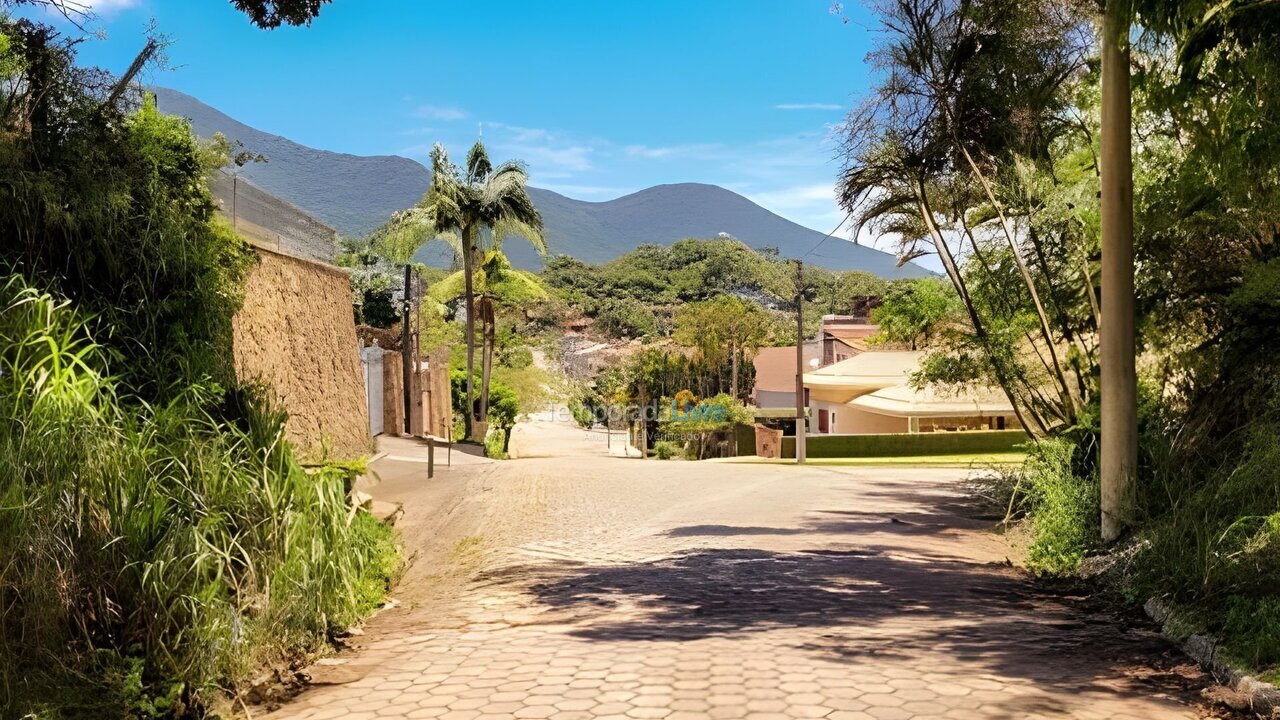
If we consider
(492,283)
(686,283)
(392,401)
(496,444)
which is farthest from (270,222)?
(686,283)

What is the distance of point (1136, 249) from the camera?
1159 centimetres

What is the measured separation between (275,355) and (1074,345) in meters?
9.85

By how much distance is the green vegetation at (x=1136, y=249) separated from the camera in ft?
25.4

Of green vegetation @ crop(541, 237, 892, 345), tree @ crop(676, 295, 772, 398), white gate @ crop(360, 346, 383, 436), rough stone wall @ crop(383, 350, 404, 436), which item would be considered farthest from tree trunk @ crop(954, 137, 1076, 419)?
green vegetation @ crop(541, 237, 892, 345)

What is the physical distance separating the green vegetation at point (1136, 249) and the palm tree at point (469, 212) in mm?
20519

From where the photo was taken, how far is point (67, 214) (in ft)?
25.5

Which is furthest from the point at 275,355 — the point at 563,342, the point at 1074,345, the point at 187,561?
the point at 563,342

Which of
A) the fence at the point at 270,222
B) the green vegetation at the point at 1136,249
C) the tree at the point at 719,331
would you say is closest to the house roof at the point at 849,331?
the tree at the point at 719,331

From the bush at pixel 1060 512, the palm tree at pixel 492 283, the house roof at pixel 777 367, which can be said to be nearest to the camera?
the bush at pixel 1060 512

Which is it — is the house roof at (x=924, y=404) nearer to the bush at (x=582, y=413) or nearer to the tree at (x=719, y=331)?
the tree at (x=719, y=331)

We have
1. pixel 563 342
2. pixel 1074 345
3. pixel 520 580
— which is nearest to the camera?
pixel 520 580

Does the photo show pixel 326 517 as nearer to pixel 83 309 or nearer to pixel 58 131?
pixel 83 309

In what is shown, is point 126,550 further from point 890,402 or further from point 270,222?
point 890,402

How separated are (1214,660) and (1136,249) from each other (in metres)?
6.24
